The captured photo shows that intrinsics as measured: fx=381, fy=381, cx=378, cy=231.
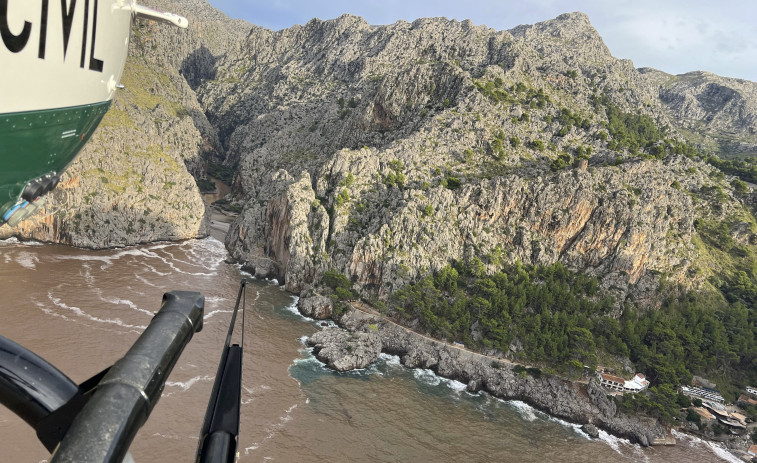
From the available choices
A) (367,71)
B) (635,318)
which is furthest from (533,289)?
(367,71)

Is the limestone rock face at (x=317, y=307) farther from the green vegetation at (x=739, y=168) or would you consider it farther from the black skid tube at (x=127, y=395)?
the green vegetation at (x=739, y=168)

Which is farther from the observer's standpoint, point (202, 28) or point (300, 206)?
point (202, 28)

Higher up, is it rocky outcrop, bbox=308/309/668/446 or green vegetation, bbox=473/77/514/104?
green vegetation, bbox=473/77/514/104

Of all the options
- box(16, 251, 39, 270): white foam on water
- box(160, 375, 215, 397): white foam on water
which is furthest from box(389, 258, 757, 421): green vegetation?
box(16, 251, 39, 270): white foam on water

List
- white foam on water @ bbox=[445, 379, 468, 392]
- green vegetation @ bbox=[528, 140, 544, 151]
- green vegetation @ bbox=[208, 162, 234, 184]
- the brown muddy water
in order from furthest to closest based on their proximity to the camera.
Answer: green vegetation @ bbox=[208, 162, 234, 184] < green vegetation @ bbox=[528, 140, 544, 151] < white foam on water @ bbox=[445, 379, 468, 392] < the brown muddy water

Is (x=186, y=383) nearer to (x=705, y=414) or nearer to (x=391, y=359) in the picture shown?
(x=391, y=359)

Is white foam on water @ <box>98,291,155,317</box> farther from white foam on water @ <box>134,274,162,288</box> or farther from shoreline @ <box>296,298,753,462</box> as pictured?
shoreline @ <box>296,298,753,462</box>

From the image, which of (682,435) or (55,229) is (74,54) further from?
(55,229)
